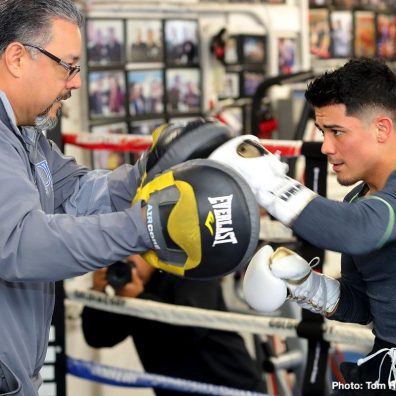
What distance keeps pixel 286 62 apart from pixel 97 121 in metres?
1.61

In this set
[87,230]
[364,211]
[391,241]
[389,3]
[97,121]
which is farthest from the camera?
[389,3]

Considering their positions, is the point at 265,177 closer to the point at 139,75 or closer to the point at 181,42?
the point at 139,75

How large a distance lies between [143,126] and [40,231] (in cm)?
255

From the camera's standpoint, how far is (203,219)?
141 cm

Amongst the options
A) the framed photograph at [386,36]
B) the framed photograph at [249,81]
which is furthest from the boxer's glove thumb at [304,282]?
the framed photograph at [386,36]

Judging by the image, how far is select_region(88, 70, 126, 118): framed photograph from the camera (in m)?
3.67

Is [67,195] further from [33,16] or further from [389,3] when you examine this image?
[389,3]

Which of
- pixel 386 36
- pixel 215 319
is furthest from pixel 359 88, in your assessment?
pixel 386 36

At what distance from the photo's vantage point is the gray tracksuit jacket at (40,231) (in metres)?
1.42

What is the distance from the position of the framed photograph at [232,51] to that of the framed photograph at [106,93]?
2.77 ft

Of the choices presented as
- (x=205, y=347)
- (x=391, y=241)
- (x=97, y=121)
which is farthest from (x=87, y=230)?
(x=97, y=121)

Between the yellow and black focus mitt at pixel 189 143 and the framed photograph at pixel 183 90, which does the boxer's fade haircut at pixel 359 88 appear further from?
the framed photograph at pixel 183 90

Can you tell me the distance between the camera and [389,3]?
5.99m

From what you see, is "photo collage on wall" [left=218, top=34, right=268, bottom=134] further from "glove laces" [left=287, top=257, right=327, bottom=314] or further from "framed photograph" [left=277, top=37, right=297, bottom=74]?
"glove laces" [left=287, top=257, right=327, bottom=314]
